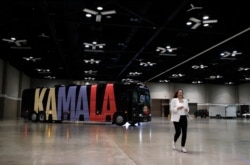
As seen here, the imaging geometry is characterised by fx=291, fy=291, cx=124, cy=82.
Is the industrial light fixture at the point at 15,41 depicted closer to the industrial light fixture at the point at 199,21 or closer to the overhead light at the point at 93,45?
the overhead light at the point at 93,45

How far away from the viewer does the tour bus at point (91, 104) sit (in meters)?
20.8

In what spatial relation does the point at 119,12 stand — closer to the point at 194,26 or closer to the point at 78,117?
the point at 194,26

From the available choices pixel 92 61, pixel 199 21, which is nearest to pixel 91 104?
pixel 199 21

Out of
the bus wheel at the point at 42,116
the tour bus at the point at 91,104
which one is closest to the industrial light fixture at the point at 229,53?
the tour bus at the point at 91,104

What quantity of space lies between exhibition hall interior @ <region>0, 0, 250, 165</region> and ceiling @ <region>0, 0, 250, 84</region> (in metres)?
0.07

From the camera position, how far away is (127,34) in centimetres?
2184

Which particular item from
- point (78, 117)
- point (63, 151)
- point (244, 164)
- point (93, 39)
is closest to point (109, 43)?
point (93, 39)

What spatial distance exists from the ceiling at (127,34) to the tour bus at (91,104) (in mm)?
4018

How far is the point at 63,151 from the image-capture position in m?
7.07

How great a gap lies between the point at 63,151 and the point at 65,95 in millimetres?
17047

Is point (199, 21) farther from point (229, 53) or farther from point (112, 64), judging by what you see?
point (112, 64)

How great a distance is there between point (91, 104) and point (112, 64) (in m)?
13.6

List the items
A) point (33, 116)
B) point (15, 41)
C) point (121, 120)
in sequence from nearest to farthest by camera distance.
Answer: point (121, 120), point (15, 41), point (33, 116)

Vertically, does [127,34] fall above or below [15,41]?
above
